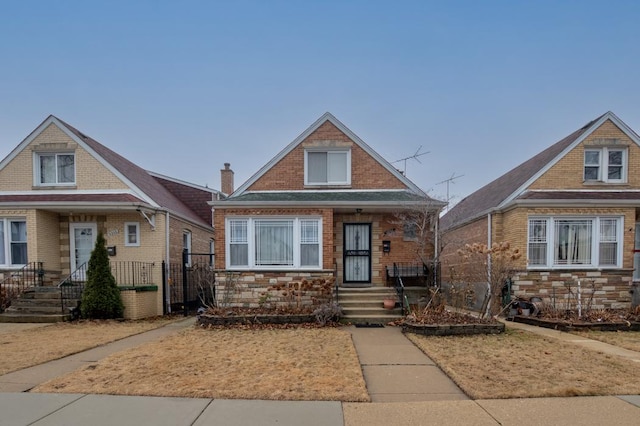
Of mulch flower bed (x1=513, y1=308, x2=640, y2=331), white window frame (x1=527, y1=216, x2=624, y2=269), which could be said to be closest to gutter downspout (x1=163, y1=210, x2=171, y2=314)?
mulch flower bed (x1=513, y1=308, x2=640, y2=331)

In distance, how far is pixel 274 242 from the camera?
1123 cm

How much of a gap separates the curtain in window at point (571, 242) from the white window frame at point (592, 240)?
104 mm

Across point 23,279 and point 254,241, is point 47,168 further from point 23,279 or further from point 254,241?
point 254,241

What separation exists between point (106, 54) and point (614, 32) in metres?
19.3

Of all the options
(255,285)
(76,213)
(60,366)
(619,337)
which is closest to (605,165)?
(619,337)

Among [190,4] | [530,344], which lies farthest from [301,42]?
[530,344]

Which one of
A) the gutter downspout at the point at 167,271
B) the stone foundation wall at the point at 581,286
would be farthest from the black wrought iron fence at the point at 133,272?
the stone foundation wall at the point at 581,286

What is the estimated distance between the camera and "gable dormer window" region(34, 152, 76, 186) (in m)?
12.8

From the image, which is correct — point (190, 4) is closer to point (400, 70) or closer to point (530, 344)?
point (400, 70)

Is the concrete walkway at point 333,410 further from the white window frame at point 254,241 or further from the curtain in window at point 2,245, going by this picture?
the curtain in window at point 2,245

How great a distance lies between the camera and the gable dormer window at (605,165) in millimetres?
12109

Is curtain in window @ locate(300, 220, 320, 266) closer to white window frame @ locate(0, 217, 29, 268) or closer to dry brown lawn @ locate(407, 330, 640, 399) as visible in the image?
dry brown lawn @ locate(407, 330, 640, 399)

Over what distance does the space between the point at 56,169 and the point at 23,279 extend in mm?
4065

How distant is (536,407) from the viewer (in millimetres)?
4121
